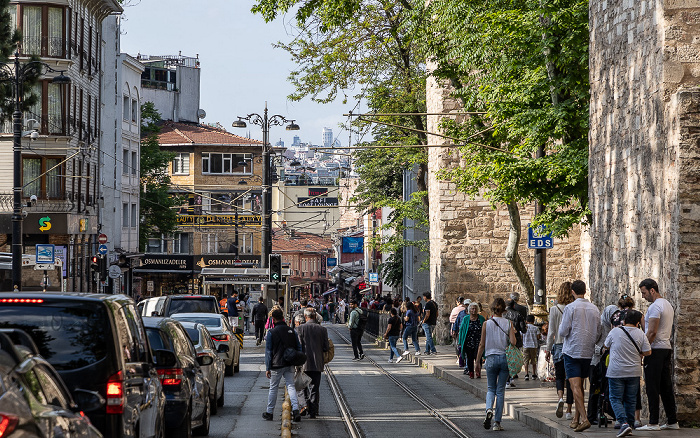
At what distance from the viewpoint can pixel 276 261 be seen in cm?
3550

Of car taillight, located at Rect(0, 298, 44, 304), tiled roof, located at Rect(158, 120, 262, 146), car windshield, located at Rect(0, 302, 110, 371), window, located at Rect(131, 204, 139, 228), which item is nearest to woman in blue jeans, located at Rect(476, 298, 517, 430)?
car windshield, located at Rect(0, 302, 110, 371)

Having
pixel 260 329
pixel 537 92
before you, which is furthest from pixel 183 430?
pixel 260 329

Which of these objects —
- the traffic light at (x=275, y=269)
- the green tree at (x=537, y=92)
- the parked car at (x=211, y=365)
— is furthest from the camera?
the traffic light at (x=275, y=269)

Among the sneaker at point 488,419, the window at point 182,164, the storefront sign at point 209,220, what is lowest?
the sneaker at point 488,419

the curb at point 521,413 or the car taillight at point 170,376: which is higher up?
the car taillight at point 170,376

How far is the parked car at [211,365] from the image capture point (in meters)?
15.8

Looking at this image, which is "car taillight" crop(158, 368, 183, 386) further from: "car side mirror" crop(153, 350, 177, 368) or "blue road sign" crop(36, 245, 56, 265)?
"blue road sign" crop(36, 245, 56, 265)

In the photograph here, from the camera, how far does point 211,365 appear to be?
15.7 m

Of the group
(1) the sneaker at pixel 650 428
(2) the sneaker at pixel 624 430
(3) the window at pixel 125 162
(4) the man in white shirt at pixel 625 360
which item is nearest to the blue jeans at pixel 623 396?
(4) the man in white shirt at pixel 625 360

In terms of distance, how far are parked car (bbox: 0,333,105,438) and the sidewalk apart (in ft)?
25.7

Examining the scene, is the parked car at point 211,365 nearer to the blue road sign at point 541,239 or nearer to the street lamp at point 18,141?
the blue road sign at point 541,239

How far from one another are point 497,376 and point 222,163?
7516 centimetres

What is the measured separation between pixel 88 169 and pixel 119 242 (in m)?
8.40

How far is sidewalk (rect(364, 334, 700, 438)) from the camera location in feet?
42.1
